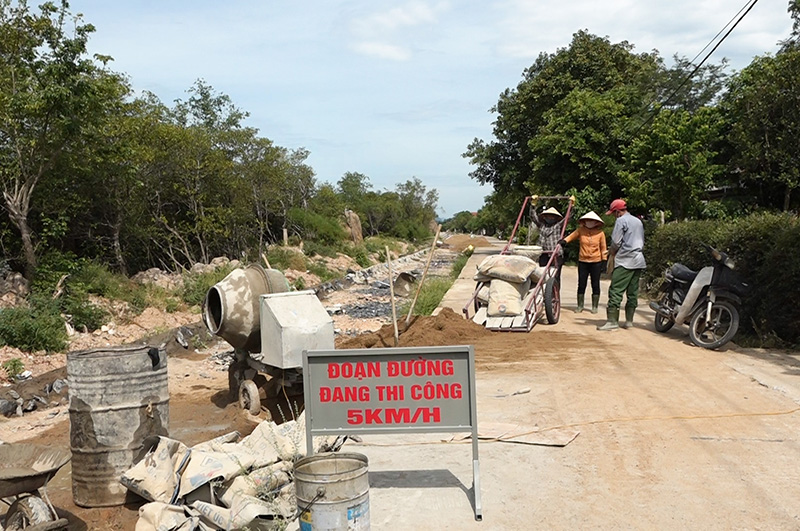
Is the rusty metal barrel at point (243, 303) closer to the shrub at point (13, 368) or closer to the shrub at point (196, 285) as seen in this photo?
the shrub at point (13, 368)

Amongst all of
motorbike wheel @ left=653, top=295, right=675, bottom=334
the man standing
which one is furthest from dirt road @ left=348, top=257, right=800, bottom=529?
the man standing

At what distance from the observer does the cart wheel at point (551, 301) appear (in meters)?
10.6

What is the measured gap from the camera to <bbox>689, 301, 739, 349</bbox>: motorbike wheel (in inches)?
324

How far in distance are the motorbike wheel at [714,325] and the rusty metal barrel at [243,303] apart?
519cm

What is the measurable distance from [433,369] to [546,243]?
8099 millimetres

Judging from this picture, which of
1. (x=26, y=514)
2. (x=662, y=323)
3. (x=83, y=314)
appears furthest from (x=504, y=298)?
(x=83, y=314)

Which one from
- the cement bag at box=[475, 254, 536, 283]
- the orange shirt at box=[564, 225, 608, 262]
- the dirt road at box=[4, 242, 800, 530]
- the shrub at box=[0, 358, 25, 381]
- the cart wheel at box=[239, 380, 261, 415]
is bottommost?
the shrub at box=[0, 358, 25, 381]

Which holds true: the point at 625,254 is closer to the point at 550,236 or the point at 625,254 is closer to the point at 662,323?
the point at 662,323

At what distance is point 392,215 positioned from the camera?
70438 millimetres

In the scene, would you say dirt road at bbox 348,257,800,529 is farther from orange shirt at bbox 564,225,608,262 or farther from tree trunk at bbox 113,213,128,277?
tree trunk at bbox 113,213,128,277

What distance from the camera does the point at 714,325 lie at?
27.7ft

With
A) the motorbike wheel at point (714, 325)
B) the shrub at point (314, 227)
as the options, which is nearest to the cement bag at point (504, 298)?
the motorbike wheel at point (714, 325)

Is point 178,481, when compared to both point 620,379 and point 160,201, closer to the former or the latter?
point 620,379

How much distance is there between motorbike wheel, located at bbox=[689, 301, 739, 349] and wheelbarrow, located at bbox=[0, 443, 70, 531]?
7.21m
